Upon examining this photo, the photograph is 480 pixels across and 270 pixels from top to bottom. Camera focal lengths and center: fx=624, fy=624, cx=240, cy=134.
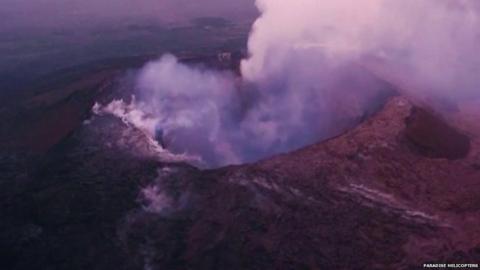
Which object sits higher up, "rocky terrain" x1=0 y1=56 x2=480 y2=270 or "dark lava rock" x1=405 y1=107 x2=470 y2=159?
"dark lava rock" x1=405 y1=107 x2=470 y2=159

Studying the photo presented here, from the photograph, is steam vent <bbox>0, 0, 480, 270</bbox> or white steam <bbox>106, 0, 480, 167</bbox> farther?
white steam <bbox>106, 0, 480, 167</bbox>

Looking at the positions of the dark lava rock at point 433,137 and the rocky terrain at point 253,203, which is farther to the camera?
the dark lava rock at point 433,137

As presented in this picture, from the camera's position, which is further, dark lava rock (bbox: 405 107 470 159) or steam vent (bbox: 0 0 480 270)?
dark lava rock (bbox: 405 107 470 159)

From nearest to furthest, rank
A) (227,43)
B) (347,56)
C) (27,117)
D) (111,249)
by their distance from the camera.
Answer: (111,249) < (27,117) < (347,56) < (227,43)

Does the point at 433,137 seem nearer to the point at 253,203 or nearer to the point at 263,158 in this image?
the point at 263,158

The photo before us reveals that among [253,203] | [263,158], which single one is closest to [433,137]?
[263,158]

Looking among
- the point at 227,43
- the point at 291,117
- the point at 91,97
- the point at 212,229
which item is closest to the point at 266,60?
the point at 291,117

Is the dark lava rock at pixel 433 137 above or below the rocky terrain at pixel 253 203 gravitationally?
above

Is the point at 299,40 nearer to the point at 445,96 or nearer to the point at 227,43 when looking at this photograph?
the point at 445,96
